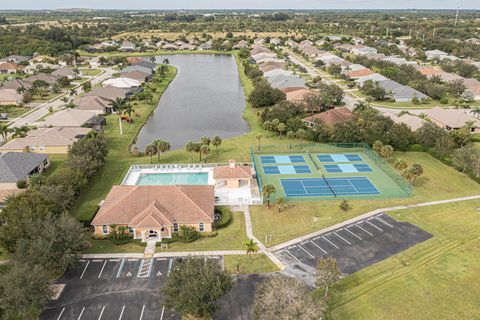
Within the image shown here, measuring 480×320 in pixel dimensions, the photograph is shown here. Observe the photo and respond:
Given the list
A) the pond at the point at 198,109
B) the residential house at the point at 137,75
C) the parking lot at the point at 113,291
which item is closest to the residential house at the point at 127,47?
the pond at the point at 198,109

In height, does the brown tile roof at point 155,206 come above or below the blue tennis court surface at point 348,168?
above

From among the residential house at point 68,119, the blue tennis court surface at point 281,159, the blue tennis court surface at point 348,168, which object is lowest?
the blue tennis court surface at point 348,168

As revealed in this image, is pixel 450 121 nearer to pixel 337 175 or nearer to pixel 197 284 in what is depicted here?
pixel 337 175

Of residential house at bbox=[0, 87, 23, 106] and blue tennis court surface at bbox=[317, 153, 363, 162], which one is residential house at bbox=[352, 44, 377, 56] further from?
residential house at bbox=[0, 87, 23, 106]

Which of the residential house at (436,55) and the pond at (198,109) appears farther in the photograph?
the residential house at (436,55)

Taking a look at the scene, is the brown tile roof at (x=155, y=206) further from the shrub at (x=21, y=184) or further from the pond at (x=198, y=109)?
the pond at (x=198, y=109)

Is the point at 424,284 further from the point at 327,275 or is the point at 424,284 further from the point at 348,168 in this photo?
the point at 348,168
